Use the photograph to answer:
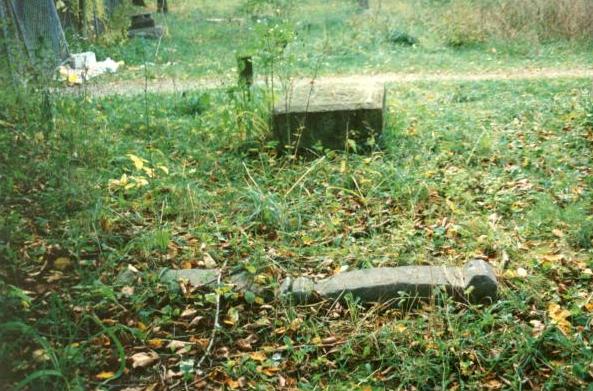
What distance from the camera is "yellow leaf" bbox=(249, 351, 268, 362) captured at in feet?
10.1

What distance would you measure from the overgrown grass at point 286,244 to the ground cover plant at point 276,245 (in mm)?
15

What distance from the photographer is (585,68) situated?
917cm

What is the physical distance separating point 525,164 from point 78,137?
4.09 meters

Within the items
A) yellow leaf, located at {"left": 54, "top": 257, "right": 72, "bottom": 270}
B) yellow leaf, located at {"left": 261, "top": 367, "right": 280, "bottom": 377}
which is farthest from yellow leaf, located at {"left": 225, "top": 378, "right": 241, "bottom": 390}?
yellow leaf, located at {"left": 54, "top": 257, "right": 72, "bottom": 270}

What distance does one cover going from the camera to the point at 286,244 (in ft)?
13.3

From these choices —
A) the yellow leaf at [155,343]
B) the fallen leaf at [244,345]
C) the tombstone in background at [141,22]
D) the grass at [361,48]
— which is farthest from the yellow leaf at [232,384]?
the tombstone in background at [141,22]

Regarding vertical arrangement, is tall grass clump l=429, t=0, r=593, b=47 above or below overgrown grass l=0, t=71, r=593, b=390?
above

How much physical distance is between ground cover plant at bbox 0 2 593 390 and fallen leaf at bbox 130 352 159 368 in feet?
0.07

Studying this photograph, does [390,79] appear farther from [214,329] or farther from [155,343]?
[155,343]

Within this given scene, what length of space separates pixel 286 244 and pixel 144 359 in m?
1.36

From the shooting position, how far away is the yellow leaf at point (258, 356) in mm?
3066

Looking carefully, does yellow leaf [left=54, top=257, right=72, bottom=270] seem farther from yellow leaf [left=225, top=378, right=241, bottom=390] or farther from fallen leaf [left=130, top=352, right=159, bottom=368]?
yellow leaf [left=225, top=378, right=241, bottom=390]

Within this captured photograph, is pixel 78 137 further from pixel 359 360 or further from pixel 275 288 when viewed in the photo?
pixel 359 360

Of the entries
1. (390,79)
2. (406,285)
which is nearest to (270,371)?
(406,285)
